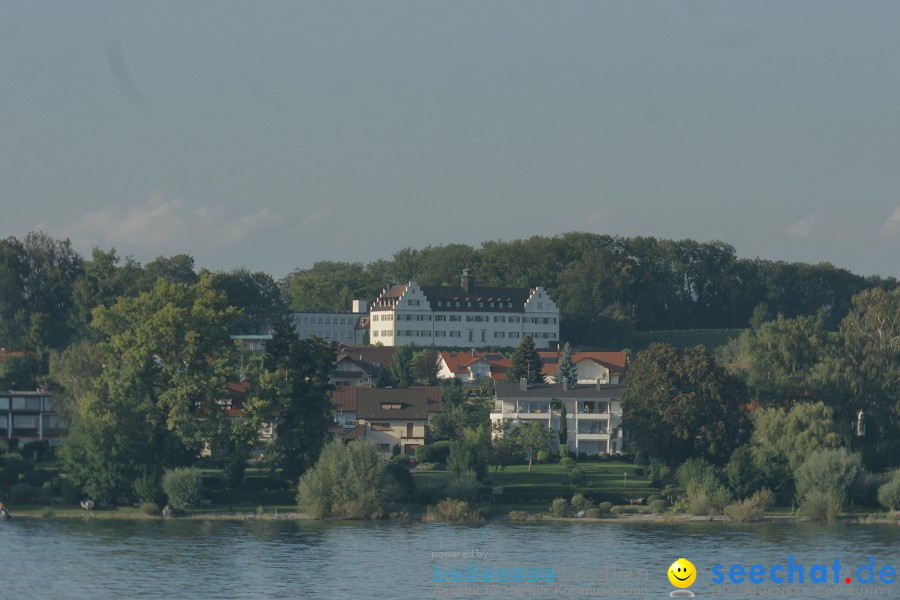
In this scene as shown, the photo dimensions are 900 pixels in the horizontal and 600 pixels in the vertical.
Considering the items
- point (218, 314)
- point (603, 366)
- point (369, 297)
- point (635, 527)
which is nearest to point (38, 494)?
point (218, 314)

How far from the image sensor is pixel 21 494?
75625 mm

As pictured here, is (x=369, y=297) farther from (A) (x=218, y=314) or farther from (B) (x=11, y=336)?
(A) (x=218, y=314)

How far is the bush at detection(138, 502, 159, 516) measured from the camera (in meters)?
74.1

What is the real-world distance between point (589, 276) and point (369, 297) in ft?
98.6

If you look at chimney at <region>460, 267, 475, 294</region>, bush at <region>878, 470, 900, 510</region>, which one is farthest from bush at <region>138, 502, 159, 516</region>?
chimney at <region>460, 267, 475, 294</region>

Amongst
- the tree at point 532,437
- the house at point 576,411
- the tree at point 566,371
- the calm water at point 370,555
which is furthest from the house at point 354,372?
the calm water at point 370,555

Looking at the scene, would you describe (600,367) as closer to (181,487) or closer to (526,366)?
(526,366)

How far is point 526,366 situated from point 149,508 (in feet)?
152

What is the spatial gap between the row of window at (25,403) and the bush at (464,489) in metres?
27.2

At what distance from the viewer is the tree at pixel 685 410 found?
8175cm

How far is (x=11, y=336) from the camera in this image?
134125 mm

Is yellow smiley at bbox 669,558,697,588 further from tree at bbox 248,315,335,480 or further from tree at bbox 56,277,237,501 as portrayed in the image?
tree at bbox 56,277,237,501

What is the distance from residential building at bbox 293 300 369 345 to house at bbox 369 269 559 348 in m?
6.40

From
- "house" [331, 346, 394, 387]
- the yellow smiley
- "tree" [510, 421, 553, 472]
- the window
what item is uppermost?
"house" [331, 346, 394, 387]
